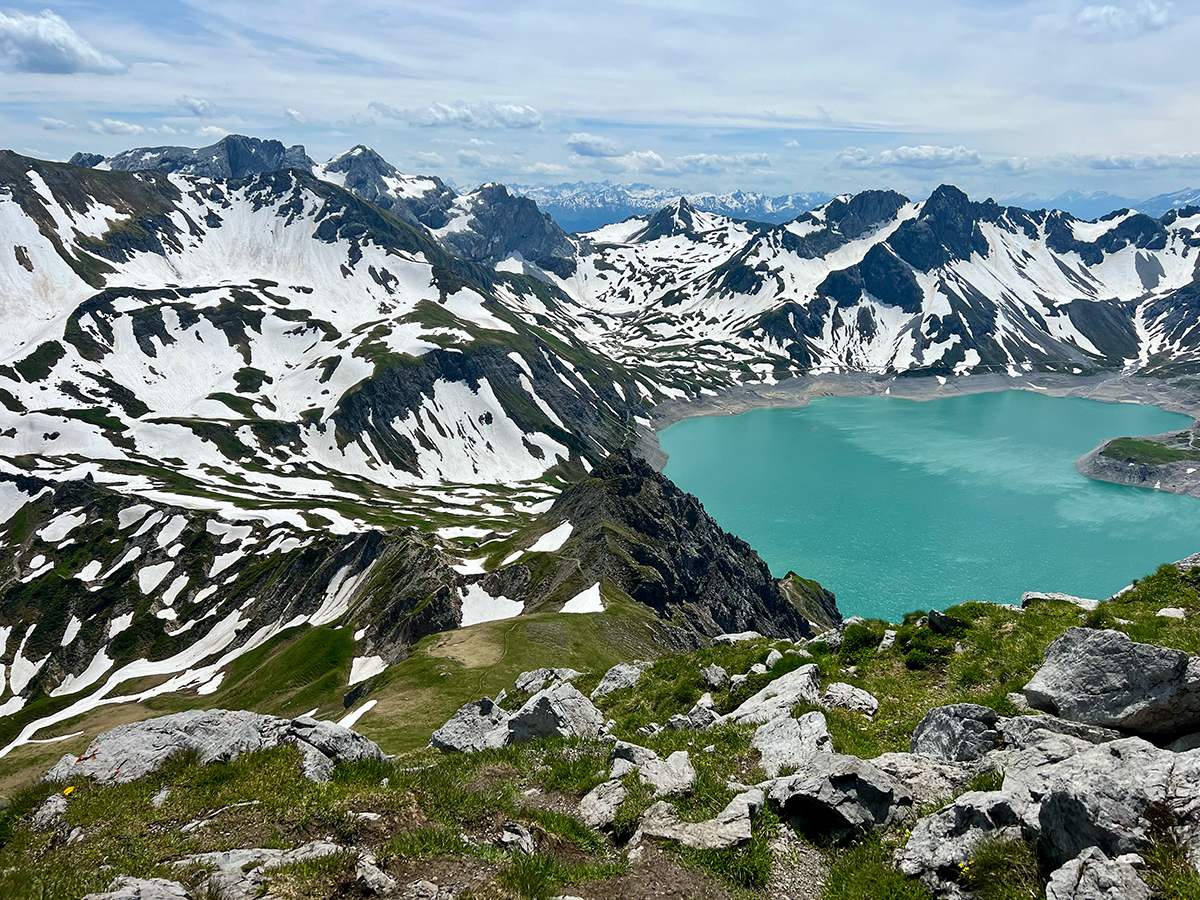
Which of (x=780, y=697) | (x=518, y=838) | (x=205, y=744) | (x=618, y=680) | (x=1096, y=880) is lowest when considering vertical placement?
(x=618, y=680)

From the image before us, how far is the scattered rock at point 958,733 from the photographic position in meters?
13.5

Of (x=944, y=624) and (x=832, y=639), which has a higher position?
(x=944, y=624)

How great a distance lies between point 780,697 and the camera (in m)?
19.4

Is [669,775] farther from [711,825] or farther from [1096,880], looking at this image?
Answer: [1096,880]

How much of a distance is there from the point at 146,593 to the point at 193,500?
102 feet

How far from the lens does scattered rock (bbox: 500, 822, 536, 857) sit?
12.1m

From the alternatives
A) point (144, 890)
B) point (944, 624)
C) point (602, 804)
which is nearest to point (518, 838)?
point (602, 804)

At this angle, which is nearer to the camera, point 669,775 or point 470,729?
point 669,775

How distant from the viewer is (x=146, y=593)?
115625 mm

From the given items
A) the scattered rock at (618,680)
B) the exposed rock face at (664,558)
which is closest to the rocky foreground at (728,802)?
the scattered rock at (618,680)

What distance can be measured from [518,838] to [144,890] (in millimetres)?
6009

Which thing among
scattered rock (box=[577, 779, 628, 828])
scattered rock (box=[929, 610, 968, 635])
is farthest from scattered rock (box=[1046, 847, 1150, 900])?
scattered rock (box=[929, 610, 968, 635])

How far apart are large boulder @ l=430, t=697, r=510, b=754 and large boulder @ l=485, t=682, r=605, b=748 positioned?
56 cm

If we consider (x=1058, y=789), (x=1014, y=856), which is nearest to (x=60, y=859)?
(x=1014, y=856)
